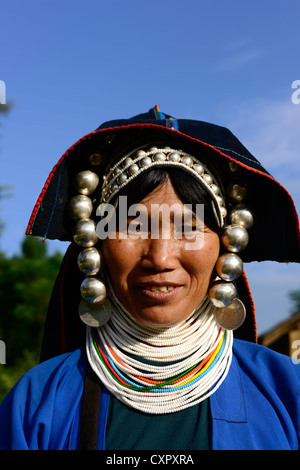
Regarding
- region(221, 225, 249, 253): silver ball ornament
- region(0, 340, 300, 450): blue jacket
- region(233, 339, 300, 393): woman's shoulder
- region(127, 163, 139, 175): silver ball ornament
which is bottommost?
region(0, 340, 300, 450): blue jacket

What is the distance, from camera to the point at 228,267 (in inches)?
82.2

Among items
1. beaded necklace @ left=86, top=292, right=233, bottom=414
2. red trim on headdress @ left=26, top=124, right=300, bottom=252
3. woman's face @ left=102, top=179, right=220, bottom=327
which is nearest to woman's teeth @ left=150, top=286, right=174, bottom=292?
woman's face @ left=102, top=179, right=220, bottom=327

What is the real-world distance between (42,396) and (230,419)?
70 centimetres

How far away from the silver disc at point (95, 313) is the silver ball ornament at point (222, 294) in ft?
1.39

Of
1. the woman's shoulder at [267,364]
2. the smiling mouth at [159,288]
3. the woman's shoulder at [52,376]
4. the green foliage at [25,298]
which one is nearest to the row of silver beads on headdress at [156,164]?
the smiling mouth at [159,288]

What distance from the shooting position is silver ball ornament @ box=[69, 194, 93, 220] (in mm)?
2152

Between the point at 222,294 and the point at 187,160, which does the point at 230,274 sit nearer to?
the point at 222,294

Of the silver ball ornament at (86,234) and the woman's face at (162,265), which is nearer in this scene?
the woman's face at (162,265)

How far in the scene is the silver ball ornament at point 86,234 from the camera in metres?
2.09

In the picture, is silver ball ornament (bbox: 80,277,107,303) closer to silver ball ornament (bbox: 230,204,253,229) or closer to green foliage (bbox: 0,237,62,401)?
silver ball ornament (bbox: 230,204,253,229)

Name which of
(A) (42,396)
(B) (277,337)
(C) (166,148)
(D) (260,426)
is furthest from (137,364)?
(B) (277,337)

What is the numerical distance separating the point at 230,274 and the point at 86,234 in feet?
1.94

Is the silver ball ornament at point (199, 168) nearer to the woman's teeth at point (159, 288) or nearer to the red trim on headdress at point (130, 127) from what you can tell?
the red trim on headdress at point (130, 127)

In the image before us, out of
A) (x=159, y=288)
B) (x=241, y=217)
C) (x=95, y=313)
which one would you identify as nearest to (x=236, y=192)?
(x=241, y=217)
